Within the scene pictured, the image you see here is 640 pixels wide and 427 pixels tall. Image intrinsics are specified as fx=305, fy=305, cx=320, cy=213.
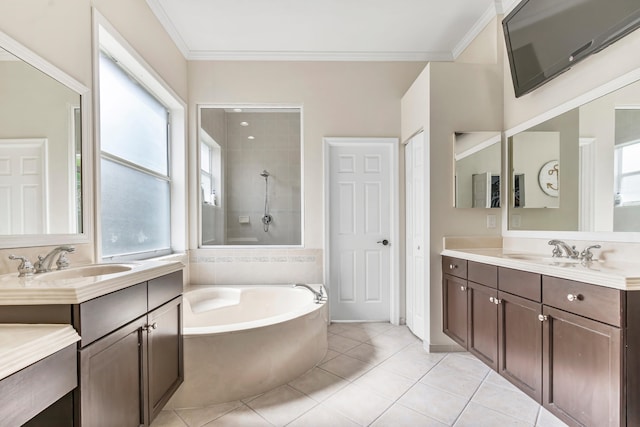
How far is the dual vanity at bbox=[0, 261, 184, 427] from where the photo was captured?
0.75 meters

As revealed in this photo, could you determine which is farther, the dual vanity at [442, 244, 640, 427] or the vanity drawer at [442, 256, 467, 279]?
the vanity drawer at [442, 256, 467, 279]

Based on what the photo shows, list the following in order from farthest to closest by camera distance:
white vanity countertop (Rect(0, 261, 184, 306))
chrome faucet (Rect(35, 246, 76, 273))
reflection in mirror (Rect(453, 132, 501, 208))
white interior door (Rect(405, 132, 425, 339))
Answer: white interior door (Rect(405, 132, 425, 339)) → reflection in mirror (Rect(453, 132, 501, 208)) → chrome faucet (Rect(35, 246, 76, 273)) → white vanity countertop (Rect(0, 261, 184, 306))

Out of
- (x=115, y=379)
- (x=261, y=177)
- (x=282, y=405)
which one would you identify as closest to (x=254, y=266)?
(x=261, y=177)

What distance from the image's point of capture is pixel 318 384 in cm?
209

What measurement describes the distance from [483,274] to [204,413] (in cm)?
197

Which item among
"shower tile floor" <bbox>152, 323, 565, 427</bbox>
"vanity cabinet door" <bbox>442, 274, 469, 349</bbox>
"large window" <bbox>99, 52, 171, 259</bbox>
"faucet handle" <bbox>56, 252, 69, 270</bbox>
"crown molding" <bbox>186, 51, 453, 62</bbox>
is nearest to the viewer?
"faucet handle" <bbox>56, 252, 69, 270</bbox>

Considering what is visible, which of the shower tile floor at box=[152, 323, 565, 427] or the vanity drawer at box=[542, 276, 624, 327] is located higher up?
the vanity drawer at box=[542, 276, 624, 327]

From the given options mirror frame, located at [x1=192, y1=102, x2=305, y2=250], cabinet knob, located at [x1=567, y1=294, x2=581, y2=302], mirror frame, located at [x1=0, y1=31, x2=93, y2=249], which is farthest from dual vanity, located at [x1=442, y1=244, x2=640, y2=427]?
mirror frame, located at [x1=0, y1=31, x2=93, y2=249]

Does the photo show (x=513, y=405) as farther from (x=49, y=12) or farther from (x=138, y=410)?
(x=49, y=12)

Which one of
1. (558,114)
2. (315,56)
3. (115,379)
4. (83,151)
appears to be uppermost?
(315,56)

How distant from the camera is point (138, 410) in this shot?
1.30 m

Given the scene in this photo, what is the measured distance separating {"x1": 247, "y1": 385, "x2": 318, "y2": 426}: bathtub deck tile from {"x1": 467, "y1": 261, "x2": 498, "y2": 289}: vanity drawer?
135 centimetres

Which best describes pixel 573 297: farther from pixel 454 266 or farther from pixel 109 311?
pixel 109 311

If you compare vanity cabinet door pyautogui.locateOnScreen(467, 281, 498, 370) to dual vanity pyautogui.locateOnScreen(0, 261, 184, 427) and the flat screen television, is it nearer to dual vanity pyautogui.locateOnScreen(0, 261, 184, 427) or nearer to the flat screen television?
the flat screen television
